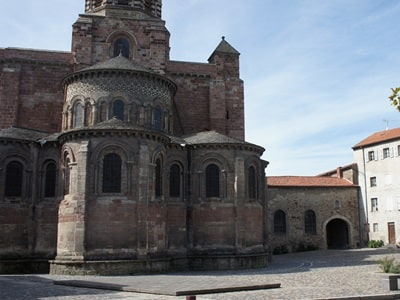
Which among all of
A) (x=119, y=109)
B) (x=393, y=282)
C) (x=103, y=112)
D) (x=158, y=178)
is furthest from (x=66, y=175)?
(x=393, y=282)

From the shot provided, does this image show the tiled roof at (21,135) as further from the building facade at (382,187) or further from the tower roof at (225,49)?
the building facade at (382,187)

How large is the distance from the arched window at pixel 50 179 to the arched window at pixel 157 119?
21.2 feet

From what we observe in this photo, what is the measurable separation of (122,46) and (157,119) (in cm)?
838

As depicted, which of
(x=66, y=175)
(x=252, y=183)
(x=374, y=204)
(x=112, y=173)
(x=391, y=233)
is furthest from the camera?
(x=374, y=204)

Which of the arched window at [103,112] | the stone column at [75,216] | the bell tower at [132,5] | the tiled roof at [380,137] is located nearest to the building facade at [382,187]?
the tiled roof at [380,137]

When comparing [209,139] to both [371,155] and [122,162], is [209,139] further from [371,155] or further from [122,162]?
[371,155]

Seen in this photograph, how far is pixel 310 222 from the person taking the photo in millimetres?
43625

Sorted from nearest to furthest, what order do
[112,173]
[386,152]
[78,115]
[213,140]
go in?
[112,173] → [213,140] → [78,115] → [386,152]

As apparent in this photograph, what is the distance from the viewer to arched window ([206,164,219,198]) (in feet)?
90.3

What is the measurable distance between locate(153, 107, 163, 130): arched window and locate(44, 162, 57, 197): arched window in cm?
645

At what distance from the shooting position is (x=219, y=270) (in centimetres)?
2591

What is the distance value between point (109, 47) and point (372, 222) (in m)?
28.9

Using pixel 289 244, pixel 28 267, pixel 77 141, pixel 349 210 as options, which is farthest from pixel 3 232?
pixel 349 210

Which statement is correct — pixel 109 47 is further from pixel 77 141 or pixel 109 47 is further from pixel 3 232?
pixel 3 232
